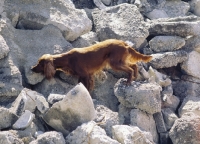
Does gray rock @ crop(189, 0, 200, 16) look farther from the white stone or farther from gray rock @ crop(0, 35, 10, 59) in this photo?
the white stone

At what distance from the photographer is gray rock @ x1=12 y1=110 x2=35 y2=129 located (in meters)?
6.27

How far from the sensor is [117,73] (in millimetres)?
7965

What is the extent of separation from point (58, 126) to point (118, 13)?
2757 millimetres

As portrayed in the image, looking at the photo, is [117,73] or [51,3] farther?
[51,3]

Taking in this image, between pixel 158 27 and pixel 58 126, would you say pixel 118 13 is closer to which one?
pixel 158 27

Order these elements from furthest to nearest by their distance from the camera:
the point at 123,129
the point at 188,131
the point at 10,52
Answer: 1. the point at 10,52
2. the point at 188,131
3. the point at 123,129

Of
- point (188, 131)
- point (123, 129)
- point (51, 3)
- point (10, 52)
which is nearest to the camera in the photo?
point (123, 129)

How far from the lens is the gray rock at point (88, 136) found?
6.14 m

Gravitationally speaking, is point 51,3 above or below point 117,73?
above

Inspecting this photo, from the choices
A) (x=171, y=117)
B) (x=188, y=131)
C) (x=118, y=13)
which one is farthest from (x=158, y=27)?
(x=188, y=131)

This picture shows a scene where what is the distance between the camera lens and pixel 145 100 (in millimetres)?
7184

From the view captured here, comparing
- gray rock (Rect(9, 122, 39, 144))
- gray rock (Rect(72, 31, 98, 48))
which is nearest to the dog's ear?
gray rock (Rect(72, 31, 98, 48))

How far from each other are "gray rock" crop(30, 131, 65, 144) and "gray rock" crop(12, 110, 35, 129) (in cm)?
27

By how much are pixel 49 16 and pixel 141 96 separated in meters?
1.95
